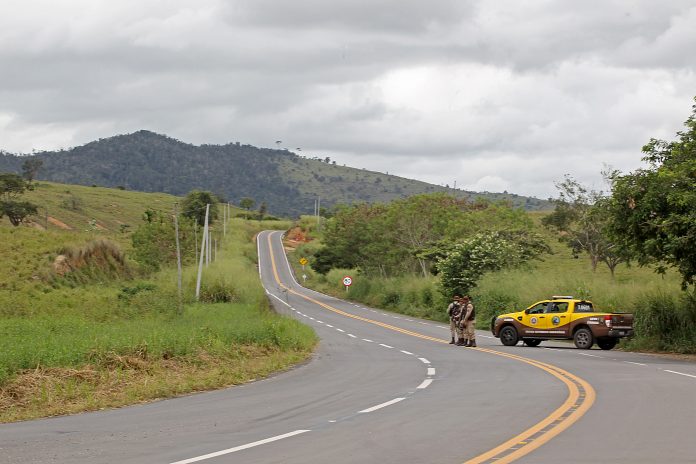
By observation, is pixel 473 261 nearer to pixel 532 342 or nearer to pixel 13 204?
pixel 532 342

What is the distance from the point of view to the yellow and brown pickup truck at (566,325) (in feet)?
99.9

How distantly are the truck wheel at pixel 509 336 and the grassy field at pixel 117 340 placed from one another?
7.11m

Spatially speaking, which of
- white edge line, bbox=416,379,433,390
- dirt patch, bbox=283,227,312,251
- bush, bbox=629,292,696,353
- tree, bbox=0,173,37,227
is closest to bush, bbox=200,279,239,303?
bush, bbox=629,292,696,353

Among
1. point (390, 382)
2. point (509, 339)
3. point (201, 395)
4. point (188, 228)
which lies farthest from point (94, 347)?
point (188, 228)

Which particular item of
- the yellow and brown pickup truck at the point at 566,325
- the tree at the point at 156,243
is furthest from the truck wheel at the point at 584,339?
the tree at the point at 156,243

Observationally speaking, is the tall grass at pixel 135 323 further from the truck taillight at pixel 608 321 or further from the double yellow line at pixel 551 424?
the truck taillight at pixel 608 321

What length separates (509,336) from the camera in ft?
109

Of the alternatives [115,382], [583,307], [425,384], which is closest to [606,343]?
[583,307]

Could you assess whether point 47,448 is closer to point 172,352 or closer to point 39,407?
point 39,407

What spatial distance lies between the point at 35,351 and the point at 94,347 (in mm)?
1441

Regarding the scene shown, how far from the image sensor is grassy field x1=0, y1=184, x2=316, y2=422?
1585cm

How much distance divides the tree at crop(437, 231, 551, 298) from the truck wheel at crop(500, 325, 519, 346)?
19478mm

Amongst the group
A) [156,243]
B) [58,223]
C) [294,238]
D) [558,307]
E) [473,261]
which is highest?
[58,223]

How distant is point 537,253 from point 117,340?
44.2 metres
